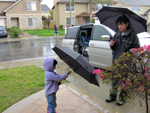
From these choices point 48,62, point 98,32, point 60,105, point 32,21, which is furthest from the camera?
point 32,21

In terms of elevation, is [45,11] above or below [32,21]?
above

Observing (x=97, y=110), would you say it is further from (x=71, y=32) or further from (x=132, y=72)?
(x=71, y=32)

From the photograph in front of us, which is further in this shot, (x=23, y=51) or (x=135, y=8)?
(x=135, y=8)

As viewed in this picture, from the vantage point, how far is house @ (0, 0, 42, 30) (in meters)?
30.9

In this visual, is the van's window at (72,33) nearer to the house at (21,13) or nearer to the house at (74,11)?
the house at (21,13)

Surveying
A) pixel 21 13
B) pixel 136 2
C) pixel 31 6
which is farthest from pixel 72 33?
pixel 136 2

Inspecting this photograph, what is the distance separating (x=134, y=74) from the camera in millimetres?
2135

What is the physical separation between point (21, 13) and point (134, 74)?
109 feet

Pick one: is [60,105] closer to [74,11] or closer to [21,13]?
[21,13]

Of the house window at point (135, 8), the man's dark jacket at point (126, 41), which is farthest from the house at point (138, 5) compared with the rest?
the man's dark jacket at point (126, 41)

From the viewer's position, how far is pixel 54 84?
2.96 meters

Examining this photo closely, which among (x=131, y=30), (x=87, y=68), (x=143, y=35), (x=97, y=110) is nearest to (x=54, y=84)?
(x=87, y=68)

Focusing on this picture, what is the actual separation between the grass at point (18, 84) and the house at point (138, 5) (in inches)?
1450

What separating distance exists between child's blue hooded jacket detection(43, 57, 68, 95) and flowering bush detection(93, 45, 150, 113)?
90 cm
